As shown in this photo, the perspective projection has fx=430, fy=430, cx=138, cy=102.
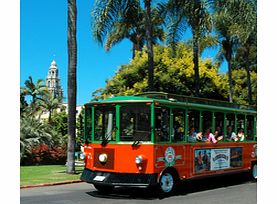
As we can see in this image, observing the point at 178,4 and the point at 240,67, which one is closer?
the point at 178,4

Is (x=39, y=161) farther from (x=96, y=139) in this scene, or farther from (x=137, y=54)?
(x=96, y=139)

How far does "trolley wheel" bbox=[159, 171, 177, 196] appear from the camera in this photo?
38.0ft

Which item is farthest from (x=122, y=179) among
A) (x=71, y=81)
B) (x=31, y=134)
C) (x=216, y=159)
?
(x=31, y=134)

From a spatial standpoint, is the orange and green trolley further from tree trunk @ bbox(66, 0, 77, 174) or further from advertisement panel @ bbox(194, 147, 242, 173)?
tree trunk @ bbox(66, 0, 77, 174)

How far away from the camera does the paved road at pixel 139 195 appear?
35.4 ft

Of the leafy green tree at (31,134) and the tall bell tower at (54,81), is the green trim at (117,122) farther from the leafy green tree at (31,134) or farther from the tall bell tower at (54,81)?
the tall bell tower at (54,81)

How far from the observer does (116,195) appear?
1197 cm

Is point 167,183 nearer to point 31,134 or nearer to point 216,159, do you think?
point 216,159

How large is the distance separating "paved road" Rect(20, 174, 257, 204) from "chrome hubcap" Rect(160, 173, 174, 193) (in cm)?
27

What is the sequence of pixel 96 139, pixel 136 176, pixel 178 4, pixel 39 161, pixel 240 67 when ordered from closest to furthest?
pixel 136 176 < pixel 96 139 < pixel 178 4 < pixel 39 161 < pixel 240 67

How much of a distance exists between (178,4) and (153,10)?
175 centimetres

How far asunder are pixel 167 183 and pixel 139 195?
0.86 meters

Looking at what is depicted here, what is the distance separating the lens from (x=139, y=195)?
12.0 m
